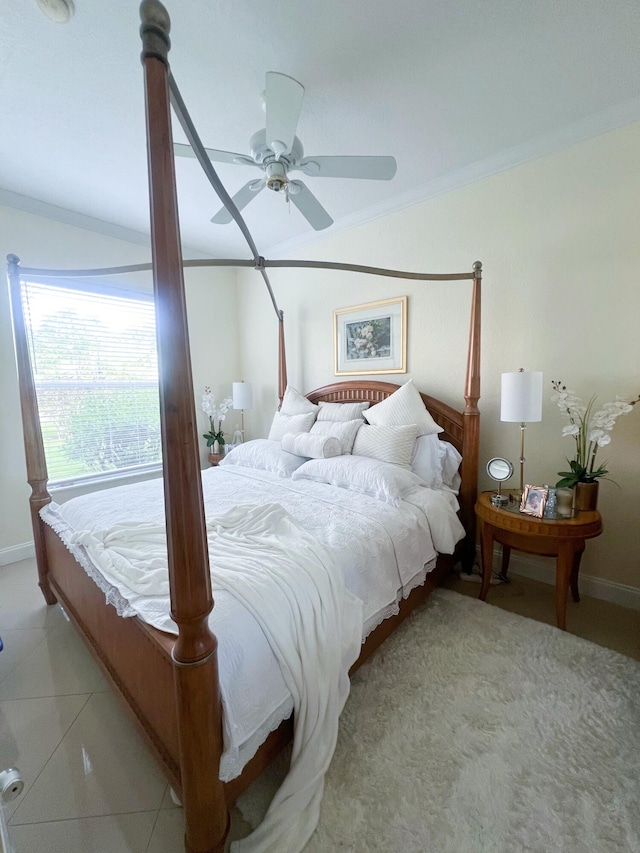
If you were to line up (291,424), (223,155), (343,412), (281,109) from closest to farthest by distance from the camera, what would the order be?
(281,109) → (223,155) → (343,412) → (291,424)

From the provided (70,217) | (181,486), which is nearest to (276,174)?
(181,486)

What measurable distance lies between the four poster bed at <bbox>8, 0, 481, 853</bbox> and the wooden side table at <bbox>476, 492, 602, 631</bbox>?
328 mm

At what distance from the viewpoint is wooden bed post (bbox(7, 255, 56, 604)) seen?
2.00m

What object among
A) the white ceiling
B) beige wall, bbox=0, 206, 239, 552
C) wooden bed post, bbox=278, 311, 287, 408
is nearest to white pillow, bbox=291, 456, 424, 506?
wooden bed post, bbox=278, 311, 287, 408

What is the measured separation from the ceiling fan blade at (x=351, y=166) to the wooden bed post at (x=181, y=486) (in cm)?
107

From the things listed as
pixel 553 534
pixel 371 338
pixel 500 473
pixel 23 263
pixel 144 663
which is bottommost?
pixel 144 663

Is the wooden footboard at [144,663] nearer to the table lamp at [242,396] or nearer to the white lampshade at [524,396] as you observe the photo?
the white lampshade at [524,396]

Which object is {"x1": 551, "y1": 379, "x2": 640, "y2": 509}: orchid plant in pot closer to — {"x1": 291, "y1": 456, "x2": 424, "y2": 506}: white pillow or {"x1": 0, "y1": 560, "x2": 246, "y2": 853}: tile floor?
{"x1": 291, "y1": 456, "x2": 424, "y2": 506}: white pillow

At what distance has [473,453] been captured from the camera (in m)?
2.35

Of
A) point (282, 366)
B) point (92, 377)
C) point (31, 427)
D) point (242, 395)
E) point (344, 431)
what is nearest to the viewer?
point (31, 427)

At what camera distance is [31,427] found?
210 centimetres

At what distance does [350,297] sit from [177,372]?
2723 mm

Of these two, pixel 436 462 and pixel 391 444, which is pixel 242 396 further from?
pixel 436 462

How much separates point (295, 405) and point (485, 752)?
2583 mm
